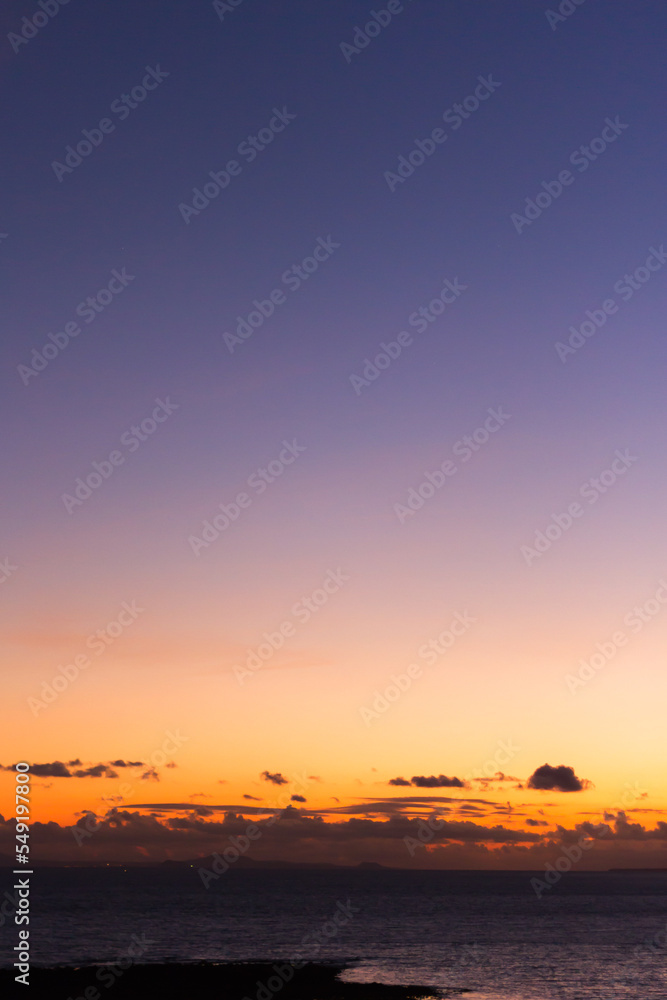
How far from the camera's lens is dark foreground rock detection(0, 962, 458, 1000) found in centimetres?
6588

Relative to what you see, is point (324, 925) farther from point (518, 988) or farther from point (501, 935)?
point (518, 988)

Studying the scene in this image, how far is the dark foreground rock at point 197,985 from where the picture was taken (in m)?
65.9

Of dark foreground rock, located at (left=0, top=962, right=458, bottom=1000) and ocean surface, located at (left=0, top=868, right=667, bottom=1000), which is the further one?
ocean surface, located at (left=0, top=868, right=667, bottom=1000)

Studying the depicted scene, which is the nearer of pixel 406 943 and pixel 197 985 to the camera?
pixel 197 985

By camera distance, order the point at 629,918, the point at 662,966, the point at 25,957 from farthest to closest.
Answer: the point at 629,918 → the point at 662,966 → the point at 25,957

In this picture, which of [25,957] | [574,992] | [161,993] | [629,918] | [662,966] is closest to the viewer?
[161,993]

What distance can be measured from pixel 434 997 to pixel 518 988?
1108cm

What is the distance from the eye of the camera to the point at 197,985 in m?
70.2

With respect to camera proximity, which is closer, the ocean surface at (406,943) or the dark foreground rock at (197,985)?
the dark foreground rock at (197,985)

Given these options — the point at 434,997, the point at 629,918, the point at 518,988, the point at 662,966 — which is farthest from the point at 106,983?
the point at 629,918

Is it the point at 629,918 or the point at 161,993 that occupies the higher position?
the point at 161,993

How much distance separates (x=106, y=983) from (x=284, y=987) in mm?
14167

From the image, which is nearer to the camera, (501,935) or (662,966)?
(662,966)

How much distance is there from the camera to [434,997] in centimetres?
6931
